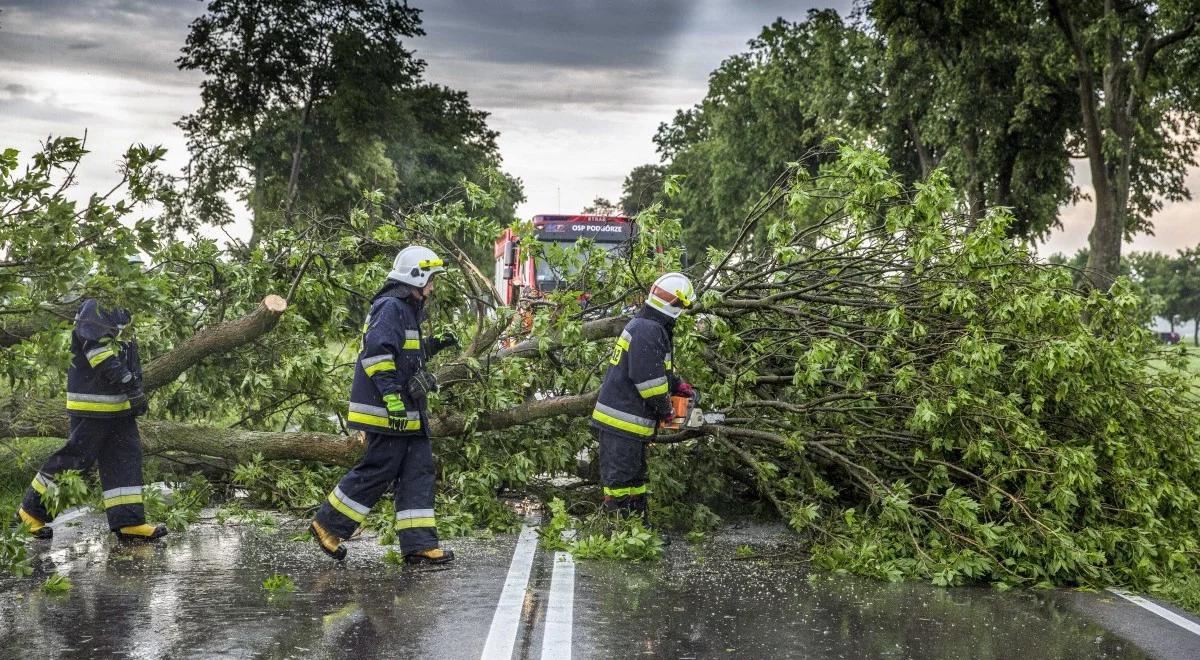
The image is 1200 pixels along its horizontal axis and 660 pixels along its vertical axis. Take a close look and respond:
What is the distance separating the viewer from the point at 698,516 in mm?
8367

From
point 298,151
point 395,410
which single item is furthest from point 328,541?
point 298,151

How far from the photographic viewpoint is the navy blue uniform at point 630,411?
25.0 feet

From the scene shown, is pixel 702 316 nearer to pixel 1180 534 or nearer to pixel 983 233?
pixel 983 233

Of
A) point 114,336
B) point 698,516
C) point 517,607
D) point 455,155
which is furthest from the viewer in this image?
point 455,155

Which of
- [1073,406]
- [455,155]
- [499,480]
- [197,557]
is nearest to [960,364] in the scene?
[1073,406]

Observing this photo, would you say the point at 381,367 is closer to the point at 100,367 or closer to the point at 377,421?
the point at 377,421

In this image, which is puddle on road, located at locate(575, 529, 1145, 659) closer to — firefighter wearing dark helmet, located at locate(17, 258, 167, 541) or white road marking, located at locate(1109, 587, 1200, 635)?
white road marking, located at locate(1109, 587, 1200, 635)

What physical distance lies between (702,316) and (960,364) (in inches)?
77.1

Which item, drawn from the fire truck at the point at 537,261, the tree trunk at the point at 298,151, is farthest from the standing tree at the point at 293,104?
the fire truck at the point at 537,261

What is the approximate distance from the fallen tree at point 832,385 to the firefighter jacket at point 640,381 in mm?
686

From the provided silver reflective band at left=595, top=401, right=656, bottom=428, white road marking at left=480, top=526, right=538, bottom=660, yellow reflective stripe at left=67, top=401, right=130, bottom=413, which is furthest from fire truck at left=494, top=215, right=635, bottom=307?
yellow reflective stripe at left=67, top=401, right=130, bottom=413

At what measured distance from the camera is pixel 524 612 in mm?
5805

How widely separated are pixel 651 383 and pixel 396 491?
171cm

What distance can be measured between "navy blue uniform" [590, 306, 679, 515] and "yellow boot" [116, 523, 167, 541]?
9.38ft
